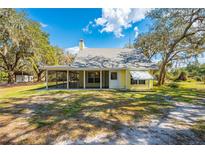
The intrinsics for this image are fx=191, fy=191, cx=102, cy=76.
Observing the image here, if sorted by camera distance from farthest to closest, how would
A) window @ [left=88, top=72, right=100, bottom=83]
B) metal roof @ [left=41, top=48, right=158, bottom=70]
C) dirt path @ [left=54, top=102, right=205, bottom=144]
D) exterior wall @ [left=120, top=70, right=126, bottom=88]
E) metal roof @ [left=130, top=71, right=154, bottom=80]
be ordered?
window @ [left=88, top=72, right=100, bottom=83], exterior wall @ [left=120, top=70, right=126, bottom=88], metal roof @ [left=41, top=48, right=158, bottom=70], metal roof @ [left=130, top=71, right=154, bottom=80], dirt path @ [left=54, top=102, right=205, bottom=144]

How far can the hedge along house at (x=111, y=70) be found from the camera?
1867 centimetres

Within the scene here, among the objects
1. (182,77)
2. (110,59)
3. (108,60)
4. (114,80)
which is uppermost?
(110,59)

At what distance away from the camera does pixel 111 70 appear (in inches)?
760

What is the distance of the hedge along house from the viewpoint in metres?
18.7

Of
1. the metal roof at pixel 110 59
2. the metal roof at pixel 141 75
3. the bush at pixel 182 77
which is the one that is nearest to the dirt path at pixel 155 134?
the metal roof at pixel 141 75

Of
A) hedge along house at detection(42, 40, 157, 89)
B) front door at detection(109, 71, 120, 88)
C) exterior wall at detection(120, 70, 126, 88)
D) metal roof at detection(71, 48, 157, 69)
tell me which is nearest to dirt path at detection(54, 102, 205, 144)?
hedge along house at detection(42, 40, 157, 89)

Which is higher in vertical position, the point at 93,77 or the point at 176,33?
the point at 176,33

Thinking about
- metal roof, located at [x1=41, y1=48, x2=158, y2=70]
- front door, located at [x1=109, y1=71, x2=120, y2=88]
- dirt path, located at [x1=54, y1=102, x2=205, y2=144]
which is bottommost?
dirt path, located at [x1=54, y1=102, x2=205, y2=144]

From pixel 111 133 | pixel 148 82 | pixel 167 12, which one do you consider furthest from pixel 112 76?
pixel 111 133

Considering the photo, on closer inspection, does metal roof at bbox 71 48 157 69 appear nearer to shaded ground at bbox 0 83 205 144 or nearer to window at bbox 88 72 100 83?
window at bbox 88 72 100 83

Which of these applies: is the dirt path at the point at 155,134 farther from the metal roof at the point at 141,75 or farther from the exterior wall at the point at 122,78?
the exterior wall at the point at 122,78

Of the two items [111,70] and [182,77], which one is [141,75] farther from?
[182,77]

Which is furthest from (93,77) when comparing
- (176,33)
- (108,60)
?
(176,33)
